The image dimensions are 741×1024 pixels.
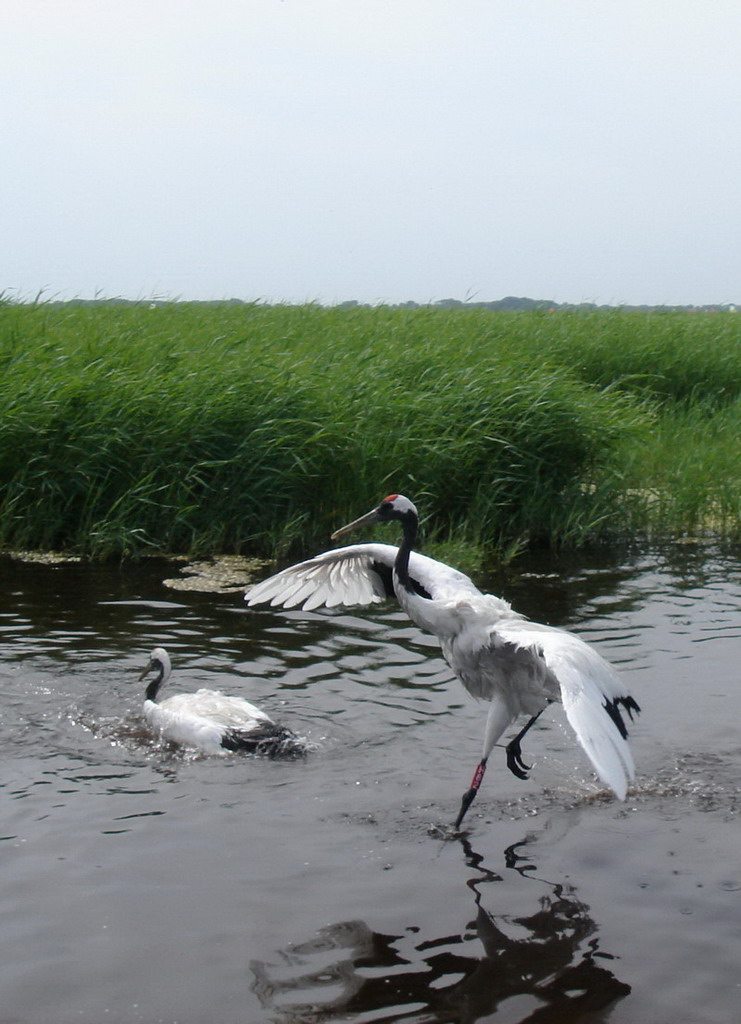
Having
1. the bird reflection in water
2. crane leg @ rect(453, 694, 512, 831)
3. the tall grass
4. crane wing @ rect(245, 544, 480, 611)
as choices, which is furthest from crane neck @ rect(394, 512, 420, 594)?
the tall grass

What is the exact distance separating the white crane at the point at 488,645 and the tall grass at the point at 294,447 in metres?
2.91

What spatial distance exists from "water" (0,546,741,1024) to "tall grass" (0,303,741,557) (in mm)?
1946

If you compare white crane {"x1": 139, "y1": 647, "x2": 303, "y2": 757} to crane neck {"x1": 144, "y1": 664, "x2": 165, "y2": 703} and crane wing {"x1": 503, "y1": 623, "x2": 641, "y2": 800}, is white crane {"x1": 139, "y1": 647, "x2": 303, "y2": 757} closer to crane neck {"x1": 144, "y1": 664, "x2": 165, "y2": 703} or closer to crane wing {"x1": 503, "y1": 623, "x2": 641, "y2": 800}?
crane neck {"x1": 144, "y1": 664, "x2": 165, "y2": 703}

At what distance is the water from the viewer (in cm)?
388

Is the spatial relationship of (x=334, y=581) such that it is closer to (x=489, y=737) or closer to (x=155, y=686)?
(x=155, y=686)

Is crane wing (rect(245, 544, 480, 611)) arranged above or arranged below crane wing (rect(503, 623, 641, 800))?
above

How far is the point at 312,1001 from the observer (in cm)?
382

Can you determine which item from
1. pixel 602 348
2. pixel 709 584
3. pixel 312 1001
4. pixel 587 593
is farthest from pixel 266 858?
pixel 602 348

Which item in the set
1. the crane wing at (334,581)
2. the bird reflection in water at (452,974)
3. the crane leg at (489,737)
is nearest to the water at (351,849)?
the bird reflection in water at (452,974)

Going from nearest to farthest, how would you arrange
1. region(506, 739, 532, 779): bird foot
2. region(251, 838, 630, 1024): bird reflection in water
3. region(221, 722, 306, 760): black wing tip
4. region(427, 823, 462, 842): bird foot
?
region(251, 838, 630, 1024): bird reflection in water
region(427, 823, 462, 842): bird foot
region(506, 739, 532, 779): bird foot
region(221, 722, 306, 760): black wing tip

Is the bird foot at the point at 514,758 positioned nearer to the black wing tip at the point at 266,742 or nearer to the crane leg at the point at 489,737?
the crane leg at the point at 489,737

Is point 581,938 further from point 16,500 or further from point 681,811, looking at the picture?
point 16,500

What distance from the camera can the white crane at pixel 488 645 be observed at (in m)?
4.39

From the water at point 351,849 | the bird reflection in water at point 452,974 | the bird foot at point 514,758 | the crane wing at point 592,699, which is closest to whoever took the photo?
the bird reflection in water at point 452,974
